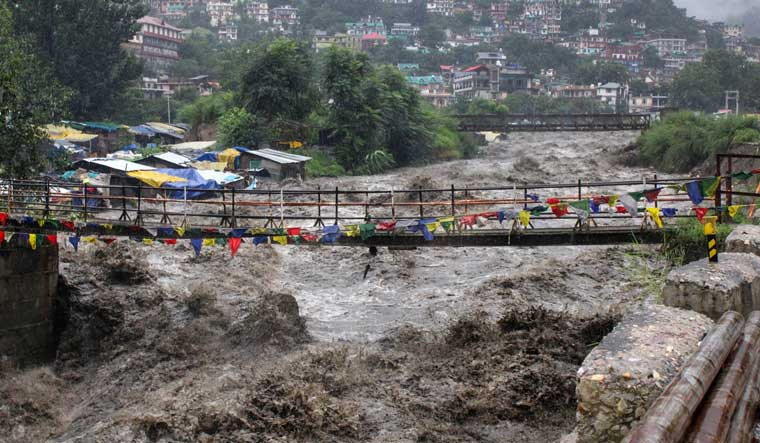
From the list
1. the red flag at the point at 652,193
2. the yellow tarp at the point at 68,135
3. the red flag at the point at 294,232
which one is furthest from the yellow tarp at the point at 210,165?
the red flag at the point at 652,193

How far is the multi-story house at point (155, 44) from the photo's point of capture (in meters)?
122

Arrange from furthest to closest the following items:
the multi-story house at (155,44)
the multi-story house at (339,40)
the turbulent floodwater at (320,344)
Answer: the multi-story house at (339,40), the multi-story house at (155,44), the turbulent floodwater at (320,344)

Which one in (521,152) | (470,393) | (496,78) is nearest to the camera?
(470,393)

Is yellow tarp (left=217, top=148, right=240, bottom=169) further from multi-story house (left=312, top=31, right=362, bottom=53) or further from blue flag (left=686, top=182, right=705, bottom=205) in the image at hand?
multi-story house (left=312, top=31, right=362, bottom=53)

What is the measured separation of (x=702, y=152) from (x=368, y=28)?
155 meters

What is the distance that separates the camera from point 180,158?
4000 centimetres

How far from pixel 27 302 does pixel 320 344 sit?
6.01m

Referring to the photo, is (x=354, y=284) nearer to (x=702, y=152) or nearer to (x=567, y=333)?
(x=567, y=333)

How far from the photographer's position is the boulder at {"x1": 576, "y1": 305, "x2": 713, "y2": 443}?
5820mm

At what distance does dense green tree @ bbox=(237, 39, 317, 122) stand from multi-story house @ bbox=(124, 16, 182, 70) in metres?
73.0

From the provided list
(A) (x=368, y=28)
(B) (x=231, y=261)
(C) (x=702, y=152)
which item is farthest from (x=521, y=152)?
(A) (x=368, y=28)

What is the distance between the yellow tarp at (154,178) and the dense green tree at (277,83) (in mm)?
15129

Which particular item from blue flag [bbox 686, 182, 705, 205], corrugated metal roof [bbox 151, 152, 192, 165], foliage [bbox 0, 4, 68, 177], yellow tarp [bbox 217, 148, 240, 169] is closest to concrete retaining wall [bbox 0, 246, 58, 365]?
foliage [bbox 0, 4, 68, 177]

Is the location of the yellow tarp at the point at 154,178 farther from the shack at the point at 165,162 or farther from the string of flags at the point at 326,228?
the string of flags at the point at 326,228
